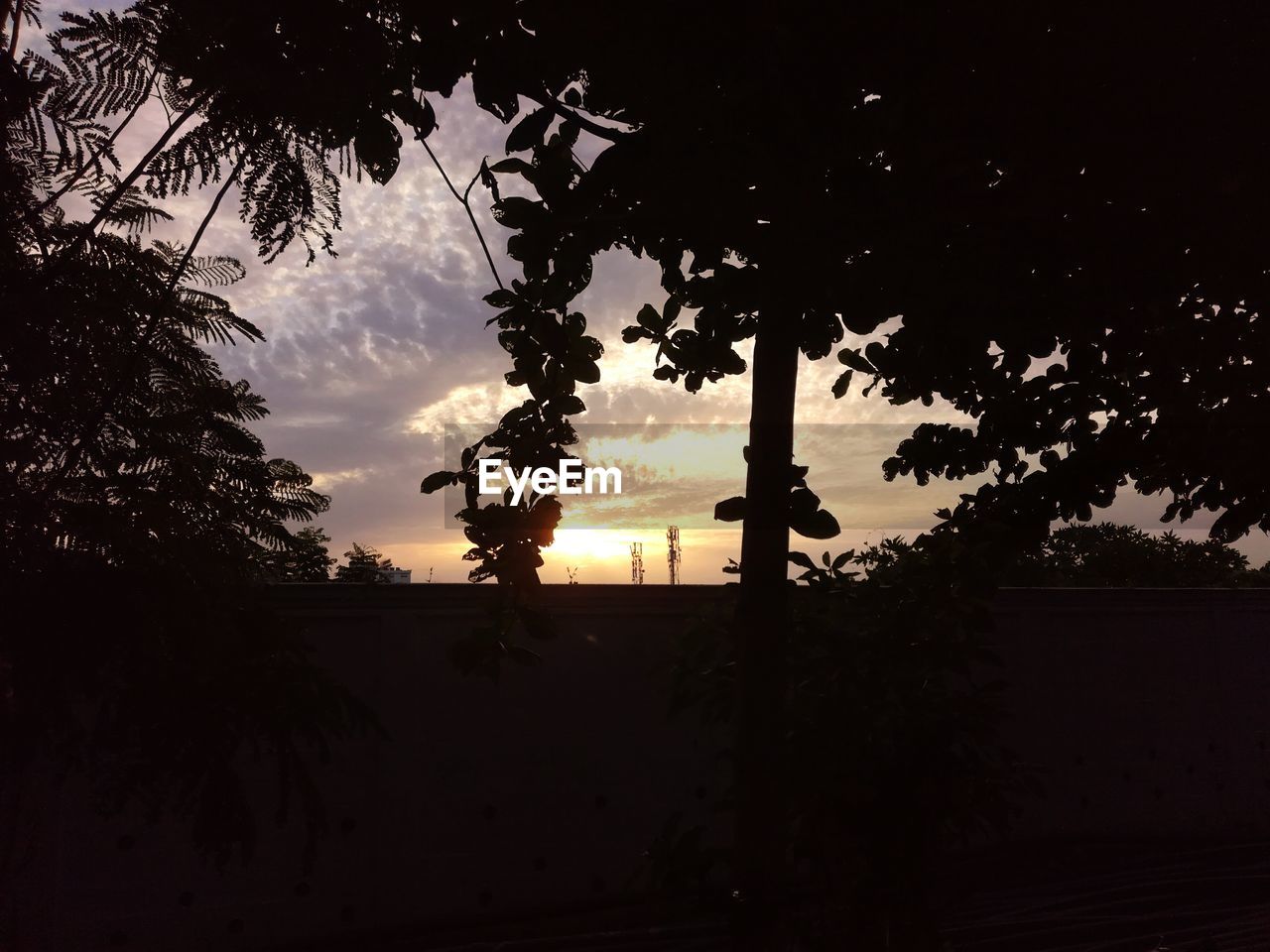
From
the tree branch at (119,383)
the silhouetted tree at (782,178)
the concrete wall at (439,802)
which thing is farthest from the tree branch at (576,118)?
the concrete wall at (439,802)

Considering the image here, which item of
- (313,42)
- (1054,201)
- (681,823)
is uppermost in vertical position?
(313,42)

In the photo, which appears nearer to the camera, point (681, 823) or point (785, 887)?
point (785, 887)

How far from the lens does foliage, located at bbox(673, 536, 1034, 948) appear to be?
284 cm

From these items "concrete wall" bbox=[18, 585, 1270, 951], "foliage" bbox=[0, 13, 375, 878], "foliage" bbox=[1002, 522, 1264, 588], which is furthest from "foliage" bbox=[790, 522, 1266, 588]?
"foliage" bbox=[0, 13, 375, 878]

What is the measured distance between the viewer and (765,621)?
2.31 meters

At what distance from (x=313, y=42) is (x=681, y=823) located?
242 inches

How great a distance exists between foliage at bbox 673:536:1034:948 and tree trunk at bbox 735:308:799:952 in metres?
0.19

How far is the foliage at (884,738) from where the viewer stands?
2838 mm

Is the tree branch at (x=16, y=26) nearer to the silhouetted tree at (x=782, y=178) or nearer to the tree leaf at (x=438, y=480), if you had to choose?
the silhouetted tree at (x=782, y=178)

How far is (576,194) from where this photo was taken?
2051 mm

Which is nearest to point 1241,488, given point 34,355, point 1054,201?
point 1054,201

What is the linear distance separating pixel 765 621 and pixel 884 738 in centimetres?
110

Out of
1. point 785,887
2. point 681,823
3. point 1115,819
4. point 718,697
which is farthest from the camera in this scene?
point 1115,819

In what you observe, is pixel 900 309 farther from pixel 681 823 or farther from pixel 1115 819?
pixel 1115 819
